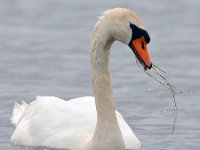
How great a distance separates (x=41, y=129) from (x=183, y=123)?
1.89m

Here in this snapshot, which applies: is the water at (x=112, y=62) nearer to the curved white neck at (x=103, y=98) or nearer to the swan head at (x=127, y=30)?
the curved white neck at (x=103, y=98)

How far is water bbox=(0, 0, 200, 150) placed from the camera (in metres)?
12.7

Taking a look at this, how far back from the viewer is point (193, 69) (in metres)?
15.0

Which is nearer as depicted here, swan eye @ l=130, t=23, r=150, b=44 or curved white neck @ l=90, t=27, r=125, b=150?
swan eye @ l=130, t=23, r=150, b=44

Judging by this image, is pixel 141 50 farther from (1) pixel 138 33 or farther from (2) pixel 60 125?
(2) pixel 60 125

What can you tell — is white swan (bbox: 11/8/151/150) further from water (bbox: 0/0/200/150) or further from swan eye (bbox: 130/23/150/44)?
water (bbox: 0/0/200/150)

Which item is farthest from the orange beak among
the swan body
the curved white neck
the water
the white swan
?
the water

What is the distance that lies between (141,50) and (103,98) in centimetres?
83

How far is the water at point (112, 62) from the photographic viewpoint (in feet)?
41.8

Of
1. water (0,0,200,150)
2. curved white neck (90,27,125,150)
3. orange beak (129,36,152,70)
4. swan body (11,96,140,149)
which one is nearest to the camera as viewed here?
orange beak (129,36,152,70)

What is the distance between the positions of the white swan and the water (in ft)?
1.01

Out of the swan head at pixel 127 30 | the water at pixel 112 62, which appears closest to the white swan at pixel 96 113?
the swan head at pixel 127 30

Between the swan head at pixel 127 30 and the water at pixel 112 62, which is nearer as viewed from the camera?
the swan head at pixel 127 30

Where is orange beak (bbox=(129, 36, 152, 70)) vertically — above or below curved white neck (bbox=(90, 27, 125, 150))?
above
